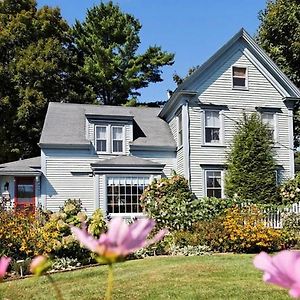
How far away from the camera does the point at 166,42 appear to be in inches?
1372

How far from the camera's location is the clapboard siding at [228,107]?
20016 millimetres

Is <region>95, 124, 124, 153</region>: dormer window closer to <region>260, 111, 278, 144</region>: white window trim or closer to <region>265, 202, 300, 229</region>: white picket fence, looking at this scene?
<region>260, 111, 278, 144</region>: white window trim

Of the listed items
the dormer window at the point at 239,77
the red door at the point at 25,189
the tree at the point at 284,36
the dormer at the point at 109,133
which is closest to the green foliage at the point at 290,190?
the dormer window at the point at 239,77

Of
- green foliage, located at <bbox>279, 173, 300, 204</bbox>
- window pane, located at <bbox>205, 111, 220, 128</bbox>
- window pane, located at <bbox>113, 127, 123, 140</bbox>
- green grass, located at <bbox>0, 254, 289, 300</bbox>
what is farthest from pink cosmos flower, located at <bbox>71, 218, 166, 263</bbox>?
window pane, located at <bbox>205, 111, 220, 128</bbox>

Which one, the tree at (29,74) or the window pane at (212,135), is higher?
the tree at (29,74)

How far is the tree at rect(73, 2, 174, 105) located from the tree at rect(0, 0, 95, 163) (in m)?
1.34

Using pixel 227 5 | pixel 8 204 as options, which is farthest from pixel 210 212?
pixel 8 204

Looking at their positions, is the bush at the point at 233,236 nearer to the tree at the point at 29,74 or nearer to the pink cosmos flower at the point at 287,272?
the pink cosmos flower at the point at 287,272

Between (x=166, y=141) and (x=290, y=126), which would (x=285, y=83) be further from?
(x=166, y=141)

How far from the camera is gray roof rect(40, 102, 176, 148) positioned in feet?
65.5

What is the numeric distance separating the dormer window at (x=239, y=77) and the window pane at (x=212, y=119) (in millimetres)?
1577

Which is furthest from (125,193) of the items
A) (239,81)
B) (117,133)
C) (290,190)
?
(239,81)

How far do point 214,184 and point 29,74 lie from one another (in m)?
14.4

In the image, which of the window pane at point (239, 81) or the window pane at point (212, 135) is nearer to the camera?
the window pane at point (212, 135)
